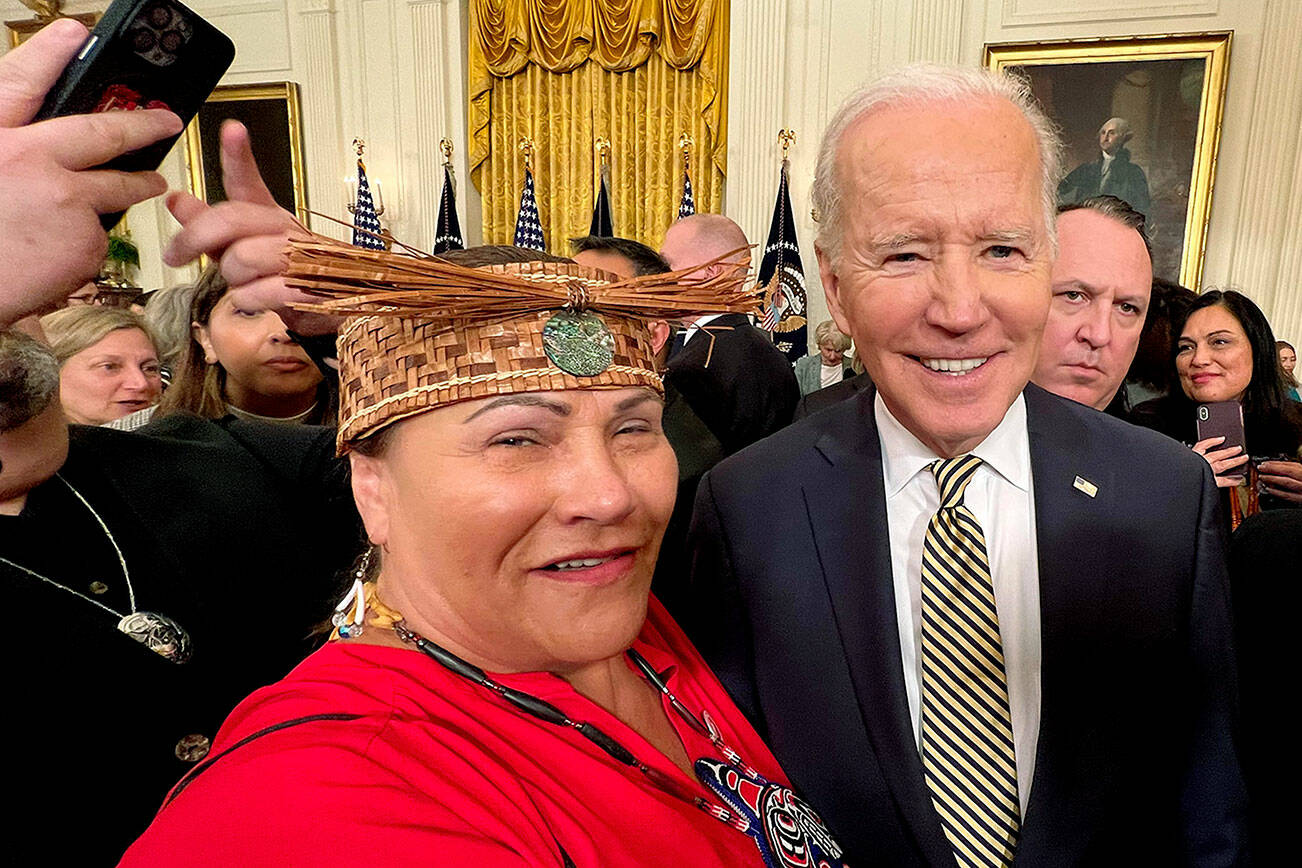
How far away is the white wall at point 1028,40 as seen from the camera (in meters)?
6.71

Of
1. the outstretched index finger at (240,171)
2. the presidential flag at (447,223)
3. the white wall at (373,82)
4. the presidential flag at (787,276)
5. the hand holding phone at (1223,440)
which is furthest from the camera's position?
the white wall at (373,82)

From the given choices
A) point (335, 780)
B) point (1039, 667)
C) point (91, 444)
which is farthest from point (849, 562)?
point (91, 444)

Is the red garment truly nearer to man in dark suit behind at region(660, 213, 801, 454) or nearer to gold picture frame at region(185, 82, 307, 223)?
man in dark suit behind at region(660, 213, 801, 454)

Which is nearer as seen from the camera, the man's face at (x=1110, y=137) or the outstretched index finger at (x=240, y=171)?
the outstretched index finger at (x=240, y=171)

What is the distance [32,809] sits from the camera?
131 cm

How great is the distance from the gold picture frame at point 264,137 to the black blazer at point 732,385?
7.50 m

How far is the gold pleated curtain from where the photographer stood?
806 centimetres

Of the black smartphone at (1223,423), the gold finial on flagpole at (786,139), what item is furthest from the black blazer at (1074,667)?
the gold finial on flagpole at (786,139)

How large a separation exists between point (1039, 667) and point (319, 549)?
1.58m

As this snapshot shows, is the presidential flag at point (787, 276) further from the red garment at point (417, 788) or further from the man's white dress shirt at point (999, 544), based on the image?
the red garment at point (417, 788)

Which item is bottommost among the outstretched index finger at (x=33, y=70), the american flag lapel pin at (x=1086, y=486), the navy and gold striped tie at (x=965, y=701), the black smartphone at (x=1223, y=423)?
the navy and gold striped tie at (x=965, y=701)

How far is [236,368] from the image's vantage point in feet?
7.99

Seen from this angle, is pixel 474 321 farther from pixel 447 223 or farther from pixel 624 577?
pixel 447 223

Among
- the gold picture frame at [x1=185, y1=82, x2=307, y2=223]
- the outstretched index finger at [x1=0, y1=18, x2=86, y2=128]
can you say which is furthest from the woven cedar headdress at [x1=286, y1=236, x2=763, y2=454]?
the gold picture frame at [x1=185, y1=82, x2=307, y2=223]
